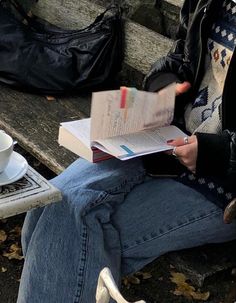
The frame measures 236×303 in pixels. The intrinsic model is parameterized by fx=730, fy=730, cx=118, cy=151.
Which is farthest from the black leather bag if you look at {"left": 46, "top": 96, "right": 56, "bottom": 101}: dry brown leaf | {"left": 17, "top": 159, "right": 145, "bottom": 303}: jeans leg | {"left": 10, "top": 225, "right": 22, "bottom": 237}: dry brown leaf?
{"left": 17, "top": 159, "right": 145, "bottom": 303}: jeans leg

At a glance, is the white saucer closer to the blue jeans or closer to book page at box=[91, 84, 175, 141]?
the blue jeans

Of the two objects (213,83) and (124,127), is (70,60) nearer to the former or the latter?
(213,83)

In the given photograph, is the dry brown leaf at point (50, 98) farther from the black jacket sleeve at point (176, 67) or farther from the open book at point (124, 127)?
the open book at point (124, 127)

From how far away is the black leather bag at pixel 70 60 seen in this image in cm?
369

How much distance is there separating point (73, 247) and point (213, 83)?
0.78m

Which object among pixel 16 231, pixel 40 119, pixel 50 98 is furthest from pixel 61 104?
pixel 16 231

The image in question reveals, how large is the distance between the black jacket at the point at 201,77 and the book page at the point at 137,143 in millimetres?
141

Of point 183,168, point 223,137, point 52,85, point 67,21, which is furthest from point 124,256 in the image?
point 67,21

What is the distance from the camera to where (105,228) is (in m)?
2.41

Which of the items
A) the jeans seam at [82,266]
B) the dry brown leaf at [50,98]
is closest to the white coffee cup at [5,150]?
the jeans seam at [82,266]

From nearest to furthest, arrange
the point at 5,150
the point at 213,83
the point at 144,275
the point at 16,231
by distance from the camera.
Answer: the point at 5,150
the point at 213,83
the point at 144,275
the point at 16,231

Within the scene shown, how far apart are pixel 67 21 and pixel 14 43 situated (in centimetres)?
44

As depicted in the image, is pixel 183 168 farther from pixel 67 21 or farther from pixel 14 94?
pixel 67 21

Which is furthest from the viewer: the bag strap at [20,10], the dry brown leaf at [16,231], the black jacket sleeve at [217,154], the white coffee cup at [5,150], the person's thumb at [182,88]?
the bag strap at [20,10]
